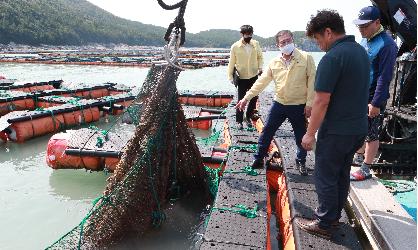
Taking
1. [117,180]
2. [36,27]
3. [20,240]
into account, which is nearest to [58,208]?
[20,240]

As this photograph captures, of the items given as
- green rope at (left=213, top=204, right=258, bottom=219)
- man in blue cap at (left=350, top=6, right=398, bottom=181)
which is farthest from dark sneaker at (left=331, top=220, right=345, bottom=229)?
man in blue cap at (left=350, top=6, right=398, bottom=181)

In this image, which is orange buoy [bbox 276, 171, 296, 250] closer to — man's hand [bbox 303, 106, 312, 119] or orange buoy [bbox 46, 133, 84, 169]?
man's hand [bbox 303, 106, 312, 119]

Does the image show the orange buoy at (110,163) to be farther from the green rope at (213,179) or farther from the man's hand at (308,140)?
the man's hand at (308,140)

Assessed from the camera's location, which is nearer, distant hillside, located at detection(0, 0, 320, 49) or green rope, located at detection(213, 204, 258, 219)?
green rope, located at detection(213, 204, 258, 219)

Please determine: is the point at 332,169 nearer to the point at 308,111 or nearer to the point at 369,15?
the point at 308,111

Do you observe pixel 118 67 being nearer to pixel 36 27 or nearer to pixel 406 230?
pixel 406 230

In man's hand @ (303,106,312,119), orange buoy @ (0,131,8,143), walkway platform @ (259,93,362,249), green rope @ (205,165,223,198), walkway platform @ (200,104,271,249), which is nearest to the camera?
walkway platform @ (259,93,362,249)

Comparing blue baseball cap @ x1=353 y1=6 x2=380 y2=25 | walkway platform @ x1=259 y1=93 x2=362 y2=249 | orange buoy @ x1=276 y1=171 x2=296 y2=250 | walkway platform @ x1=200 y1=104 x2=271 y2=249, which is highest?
blue baseball cap @ x1=353 y1=6 x2=380 y2=25

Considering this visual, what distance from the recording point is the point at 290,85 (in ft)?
13.7

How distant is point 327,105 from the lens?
2768 mm

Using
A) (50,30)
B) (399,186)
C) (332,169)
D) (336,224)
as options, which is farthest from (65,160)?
(50,30)

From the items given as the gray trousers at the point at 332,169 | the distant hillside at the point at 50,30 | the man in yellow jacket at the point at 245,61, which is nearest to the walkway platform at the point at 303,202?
the gray trousers at the point at 332,169

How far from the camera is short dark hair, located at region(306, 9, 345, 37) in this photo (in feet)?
8.98

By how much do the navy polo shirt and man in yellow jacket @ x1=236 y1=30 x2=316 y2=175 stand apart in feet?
3.86
